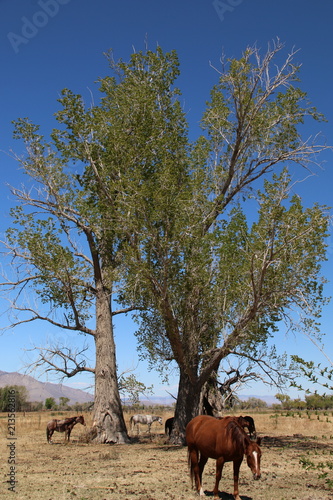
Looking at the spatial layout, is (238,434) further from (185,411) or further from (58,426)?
(58,426)

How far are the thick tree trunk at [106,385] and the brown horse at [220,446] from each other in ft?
37.5

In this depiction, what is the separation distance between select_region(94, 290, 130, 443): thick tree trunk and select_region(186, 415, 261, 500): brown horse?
37.5ft

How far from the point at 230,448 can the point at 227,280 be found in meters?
8.70

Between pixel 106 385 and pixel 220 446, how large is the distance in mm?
12867

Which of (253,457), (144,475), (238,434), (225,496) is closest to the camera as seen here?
(253,457)

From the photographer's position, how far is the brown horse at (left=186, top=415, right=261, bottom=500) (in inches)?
287

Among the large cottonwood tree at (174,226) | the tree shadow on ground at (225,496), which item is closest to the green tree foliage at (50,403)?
the large cottonwood tree at (174,226)

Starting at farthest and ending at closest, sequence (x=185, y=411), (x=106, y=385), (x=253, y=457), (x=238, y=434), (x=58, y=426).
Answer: (x=106, y=385)
(x=58, y=426)
(x=185, y=411)
(x=238, y=434)
(x=253, y=457)

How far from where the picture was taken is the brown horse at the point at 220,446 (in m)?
7.29

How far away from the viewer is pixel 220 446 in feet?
24.6

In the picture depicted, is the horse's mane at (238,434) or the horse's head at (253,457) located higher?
the horse's mane at (238,434)

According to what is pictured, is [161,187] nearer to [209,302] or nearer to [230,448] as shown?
[209,302]

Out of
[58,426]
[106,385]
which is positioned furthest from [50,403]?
[58,426]

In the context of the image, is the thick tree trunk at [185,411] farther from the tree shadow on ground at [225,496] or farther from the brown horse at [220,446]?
the brown horse at [220,446]
